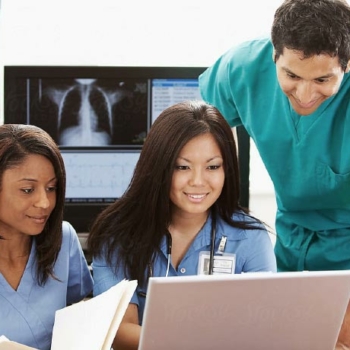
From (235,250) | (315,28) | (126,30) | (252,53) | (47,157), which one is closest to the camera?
(315,28)

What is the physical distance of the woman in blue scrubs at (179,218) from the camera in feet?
5.31

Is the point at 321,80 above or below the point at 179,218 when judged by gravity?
above

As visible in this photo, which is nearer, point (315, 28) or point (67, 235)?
point (315, 28)

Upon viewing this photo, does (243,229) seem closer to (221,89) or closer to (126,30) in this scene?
(221,89)

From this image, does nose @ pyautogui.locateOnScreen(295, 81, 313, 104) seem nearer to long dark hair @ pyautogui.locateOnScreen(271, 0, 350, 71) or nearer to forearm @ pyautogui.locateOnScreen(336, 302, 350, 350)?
long dark hair @ pyautogui.locateOnScreen(271, 0, 350, 71)

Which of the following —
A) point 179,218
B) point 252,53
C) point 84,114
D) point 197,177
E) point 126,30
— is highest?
point 126,30

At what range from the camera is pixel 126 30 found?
2779 mm

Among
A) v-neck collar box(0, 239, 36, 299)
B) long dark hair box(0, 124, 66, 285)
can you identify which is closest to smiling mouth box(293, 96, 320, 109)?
long dark hair box(0, 124, 66, 285)

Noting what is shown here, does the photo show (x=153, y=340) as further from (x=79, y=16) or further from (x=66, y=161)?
(x=79, y=16)

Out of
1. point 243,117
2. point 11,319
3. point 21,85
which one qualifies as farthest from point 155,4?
point 11,319

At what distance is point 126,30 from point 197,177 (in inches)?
51.5

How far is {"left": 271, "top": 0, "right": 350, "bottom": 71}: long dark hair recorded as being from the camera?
57.9 inches

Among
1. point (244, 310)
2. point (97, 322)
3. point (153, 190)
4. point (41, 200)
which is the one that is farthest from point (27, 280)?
point (244, 310)

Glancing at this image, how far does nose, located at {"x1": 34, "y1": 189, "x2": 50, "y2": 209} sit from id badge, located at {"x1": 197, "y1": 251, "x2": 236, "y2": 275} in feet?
1.19
